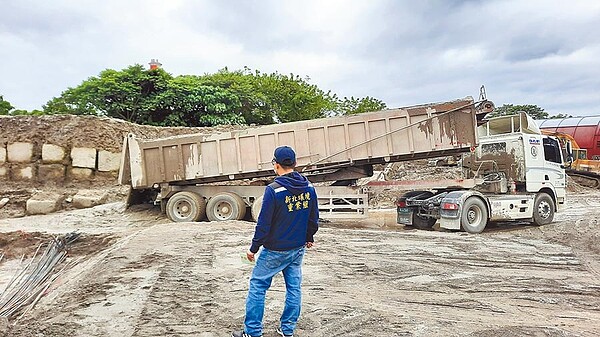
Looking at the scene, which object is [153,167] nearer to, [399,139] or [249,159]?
[249,159]

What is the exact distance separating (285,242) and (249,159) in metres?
8.19

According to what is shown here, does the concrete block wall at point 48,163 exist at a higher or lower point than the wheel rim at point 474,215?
higher

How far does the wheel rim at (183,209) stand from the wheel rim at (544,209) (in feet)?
28.1

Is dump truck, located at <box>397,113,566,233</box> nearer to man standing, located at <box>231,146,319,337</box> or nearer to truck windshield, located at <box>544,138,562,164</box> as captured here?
truck windshield, located at <box>544,138,562,164</box>

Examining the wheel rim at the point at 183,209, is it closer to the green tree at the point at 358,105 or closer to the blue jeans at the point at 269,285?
the blue jeans at the point at 269,285

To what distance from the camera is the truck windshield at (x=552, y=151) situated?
11.9 m

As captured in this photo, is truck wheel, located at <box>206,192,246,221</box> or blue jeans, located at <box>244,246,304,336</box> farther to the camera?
truck wheel, located at <box>206,192,246,221</box>

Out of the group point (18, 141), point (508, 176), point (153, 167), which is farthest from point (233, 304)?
point (18, 141)

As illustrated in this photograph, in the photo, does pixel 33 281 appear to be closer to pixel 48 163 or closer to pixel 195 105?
pixel 48 163

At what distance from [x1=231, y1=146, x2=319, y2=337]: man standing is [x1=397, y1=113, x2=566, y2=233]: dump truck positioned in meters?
7.61

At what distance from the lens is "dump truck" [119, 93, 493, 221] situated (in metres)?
11.7

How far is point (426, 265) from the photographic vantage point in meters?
7.26

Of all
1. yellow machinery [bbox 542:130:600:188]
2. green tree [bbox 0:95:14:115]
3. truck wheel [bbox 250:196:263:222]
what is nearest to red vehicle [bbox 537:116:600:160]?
yellow machinery [bbox 542:130:600:188]

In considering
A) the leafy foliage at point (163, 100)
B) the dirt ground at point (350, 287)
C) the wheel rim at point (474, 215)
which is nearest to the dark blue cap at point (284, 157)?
the dirt ground at point (350, 287)
